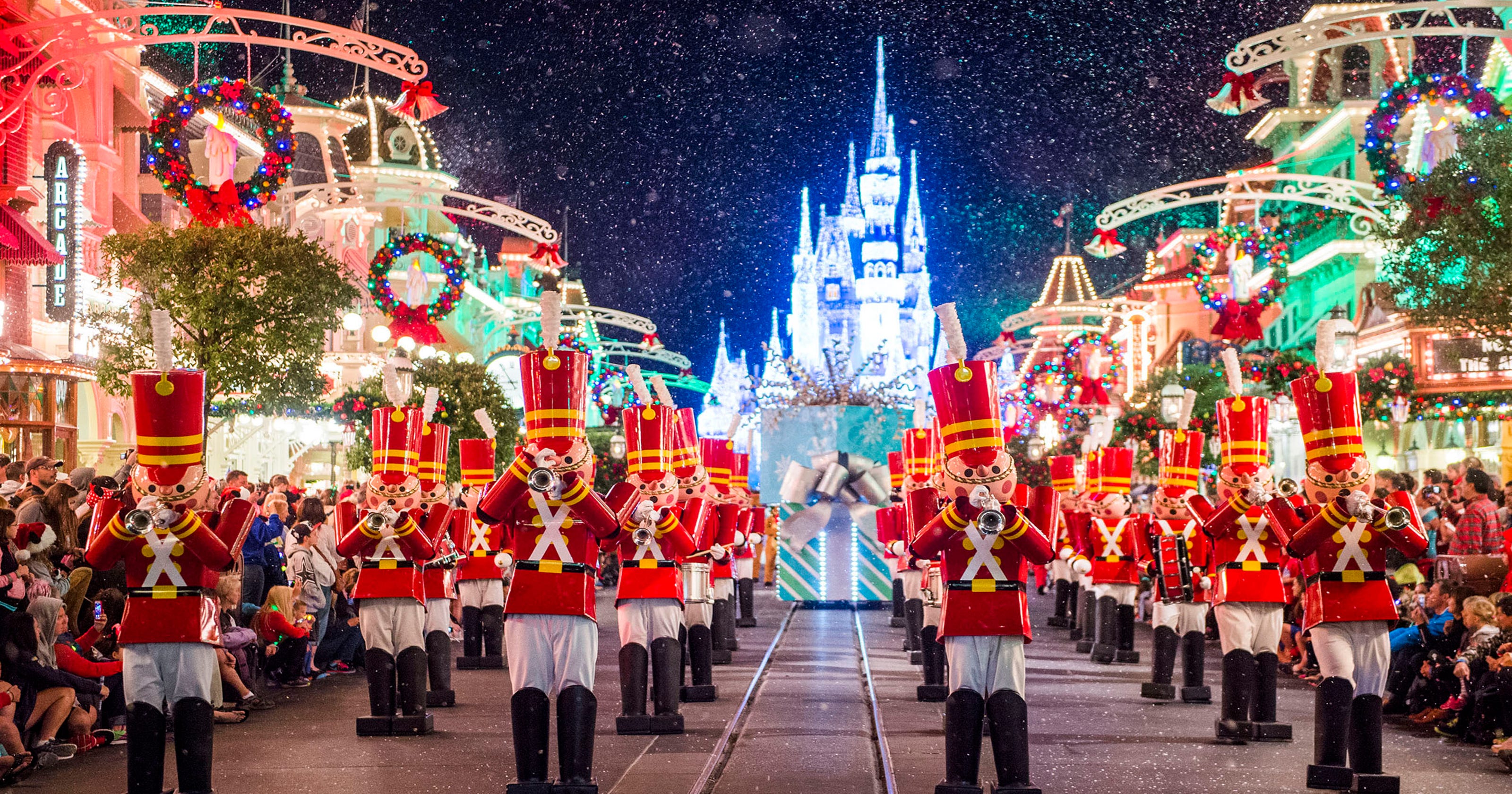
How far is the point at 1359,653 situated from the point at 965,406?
285 cm

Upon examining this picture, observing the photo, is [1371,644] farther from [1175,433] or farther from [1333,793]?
[1175,433]

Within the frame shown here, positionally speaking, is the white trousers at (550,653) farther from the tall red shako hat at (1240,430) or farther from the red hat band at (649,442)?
the tall red shako hat at (1240,430)

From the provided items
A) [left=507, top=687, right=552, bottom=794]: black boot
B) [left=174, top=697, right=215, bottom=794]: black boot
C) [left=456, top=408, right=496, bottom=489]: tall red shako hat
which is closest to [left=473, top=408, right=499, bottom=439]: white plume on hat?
[left=456, top=408, right=496, bottom=489]: tall red shako hat

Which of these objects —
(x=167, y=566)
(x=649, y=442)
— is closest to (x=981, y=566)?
(x=649, y=442)

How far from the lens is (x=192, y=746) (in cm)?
870

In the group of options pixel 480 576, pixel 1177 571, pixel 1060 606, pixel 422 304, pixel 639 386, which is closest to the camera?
pixel 639 386

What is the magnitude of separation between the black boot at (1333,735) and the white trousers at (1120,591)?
27.4ft

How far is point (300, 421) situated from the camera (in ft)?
138

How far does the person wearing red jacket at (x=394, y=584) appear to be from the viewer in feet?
38.6

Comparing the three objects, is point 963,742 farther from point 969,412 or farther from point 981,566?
point 969,412

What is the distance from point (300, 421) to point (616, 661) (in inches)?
1003

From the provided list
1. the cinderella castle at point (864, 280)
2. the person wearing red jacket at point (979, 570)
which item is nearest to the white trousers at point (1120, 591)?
the person wearing red jacket at point (979, 570)

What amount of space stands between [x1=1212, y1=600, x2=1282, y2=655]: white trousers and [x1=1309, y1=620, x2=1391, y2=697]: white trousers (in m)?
1.88

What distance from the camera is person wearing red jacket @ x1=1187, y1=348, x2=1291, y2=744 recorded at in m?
11.7
